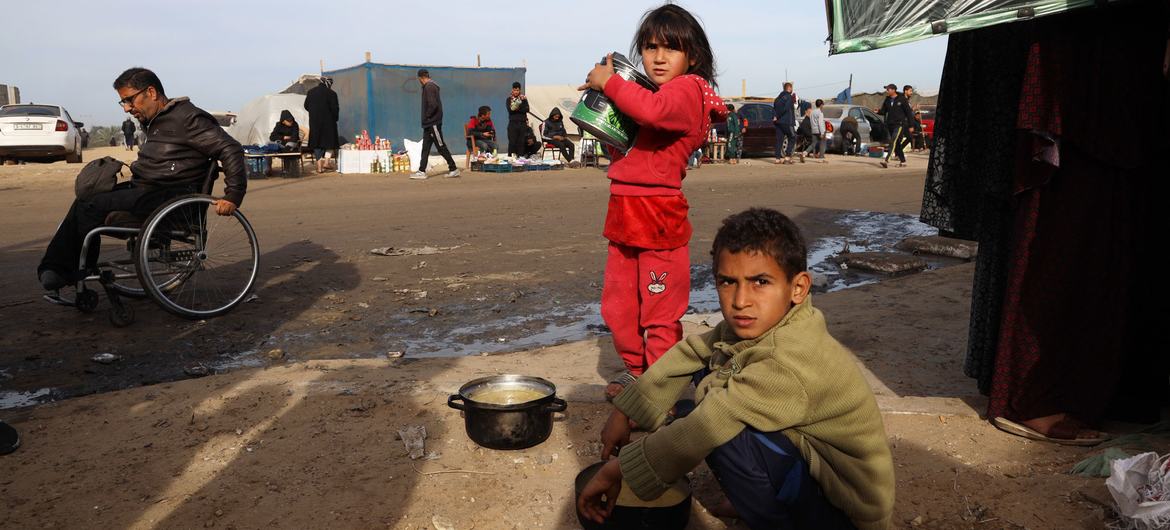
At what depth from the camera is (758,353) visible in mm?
2146

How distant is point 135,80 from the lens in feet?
17.2

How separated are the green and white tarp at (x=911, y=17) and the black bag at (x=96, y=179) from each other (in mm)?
4308

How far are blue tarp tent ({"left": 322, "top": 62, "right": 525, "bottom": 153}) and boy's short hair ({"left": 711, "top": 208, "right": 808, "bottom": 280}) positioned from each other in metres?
18.4

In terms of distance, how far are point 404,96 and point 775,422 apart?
1907 cm

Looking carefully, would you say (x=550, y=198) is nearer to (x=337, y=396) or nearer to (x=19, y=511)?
(x=337, y=396)

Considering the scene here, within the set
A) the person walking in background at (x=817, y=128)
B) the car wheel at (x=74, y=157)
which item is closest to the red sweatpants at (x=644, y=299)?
the car wheel at (x=74, y=157)

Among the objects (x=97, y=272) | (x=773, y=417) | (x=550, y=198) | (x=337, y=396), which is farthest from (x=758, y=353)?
(x=550, y=198)

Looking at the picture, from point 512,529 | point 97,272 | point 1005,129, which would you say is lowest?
point 512,529

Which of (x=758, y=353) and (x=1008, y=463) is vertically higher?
(x=758, y=353)

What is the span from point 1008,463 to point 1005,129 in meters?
1.28

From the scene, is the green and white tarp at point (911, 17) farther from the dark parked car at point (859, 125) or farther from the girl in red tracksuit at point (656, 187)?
the dark parked car at point (859, 125)

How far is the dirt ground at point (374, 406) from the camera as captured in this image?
272 cm

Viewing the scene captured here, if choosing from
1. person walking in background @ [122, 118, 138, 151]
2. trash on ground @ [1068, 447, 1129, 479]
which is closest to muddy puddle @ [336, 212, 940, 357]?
trash on ground @ [1068, 447, 1129, 479]

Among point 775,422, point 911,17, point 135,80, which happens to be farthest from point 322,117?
point 775,422
